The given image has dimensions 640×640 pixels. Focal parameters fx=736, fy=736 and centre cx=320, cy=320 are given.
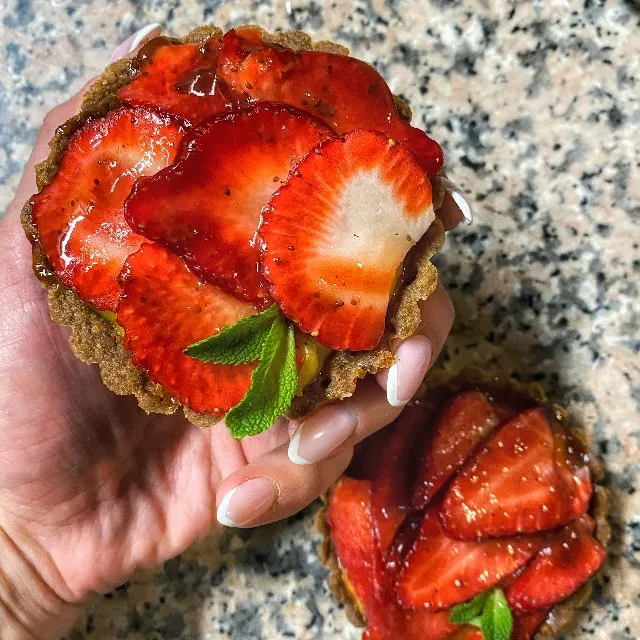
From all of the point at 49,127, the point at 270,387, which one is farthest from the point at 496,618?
the point at 49,127

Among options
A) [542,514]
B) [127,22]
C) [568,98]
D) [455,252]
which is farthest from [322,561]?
[127,22]

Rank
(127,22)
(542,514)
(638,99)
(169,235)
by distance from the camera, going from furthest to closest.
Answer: (127,22) < (638,99) < (542,514) < (169,235)

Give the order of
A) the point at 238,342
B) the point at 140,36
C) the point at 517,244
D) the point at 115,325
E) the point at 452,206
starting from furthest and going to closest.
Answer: the point at 517,244 < the point at 140,36 < the point at 452,206 < the point at 115,325 < the point at 238,342

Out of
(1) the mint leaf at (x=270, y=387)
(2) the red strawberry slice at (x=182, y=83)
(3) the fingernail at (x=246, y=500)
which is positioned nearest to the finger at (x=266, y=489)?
(3) the fingernail at (x=246, y=500)

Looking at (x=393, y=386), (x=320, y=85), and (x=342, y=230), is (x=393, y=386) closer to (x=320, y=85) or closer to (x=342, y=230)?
(x=342, y=230)

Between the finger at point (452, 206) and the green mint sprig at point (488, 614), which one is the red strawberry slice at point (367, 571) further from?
the finger at point (452, 206)

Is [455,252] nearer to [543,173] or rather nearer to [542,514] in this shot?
[543,173]
